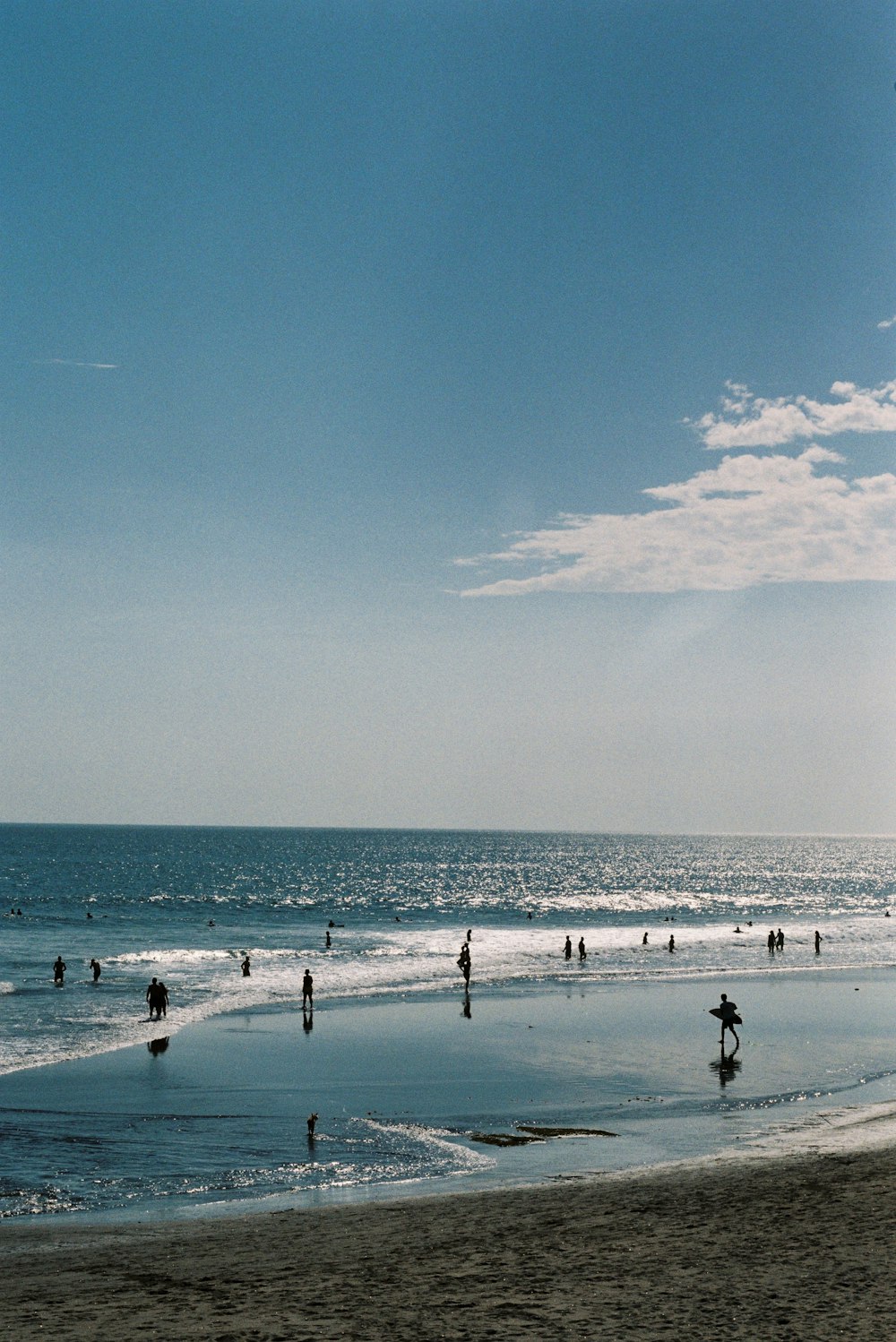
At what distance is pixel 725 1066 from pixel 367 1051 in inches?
383

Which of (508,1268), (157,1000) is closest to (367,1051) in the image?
(157,1000)

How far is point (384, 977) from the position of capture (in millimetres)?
49219

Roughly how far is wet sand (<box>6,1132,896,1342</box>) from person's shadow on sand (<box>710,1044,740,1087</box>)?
982cm

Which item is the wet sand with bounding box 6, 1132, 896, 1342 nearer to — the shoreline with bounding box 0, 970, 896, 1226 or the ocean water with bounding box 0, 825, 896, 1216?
the shoreline with bounding box 0, 970, 896, 1226

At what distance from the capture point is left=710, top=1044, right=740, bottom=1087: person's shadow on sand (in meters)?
26.9

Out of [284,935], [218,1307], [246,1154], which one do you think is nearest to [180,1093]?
[246,1154]

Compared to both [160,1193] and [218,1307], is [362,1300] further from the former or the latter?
[160,1193]

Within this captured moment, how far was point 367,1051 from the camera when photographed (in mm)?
30656

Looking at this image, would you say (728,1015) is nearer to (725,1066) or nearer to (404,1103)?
(725,1066)

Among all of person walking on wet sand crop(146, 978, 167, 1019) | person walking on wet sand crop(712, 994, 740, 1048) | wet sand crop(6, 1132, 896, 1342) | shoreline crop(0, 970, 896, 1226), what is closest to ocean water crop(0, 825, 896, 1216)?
shoreline crop(0, 970, 896, 1226)

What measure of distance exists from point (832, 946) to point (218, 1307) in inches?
2612

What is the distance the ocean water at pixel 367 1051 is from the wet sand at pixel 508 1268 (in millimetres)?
2332

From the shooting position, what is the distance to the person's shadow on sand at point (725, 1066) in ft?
88.2

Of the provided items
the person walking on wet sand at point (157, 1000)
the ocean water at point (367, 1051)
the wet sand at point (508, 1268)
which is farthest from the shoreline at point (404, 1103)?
the person walking on wet sand at point (157, 1000)
